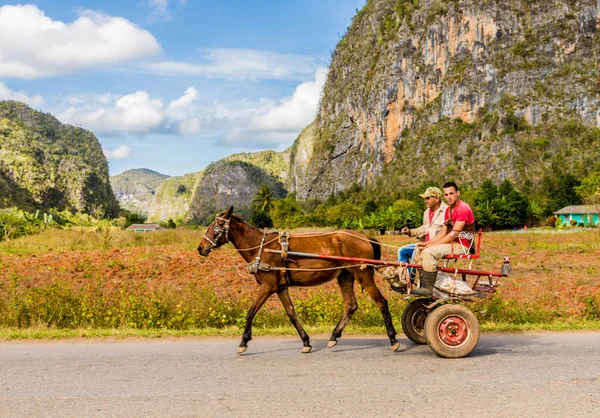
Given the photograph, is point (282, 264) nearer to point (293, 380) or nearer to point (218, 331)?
point (218, 331)

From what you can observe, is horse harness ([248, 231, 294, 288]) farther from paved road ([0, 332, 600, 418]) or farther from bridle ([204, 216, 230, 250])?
paved road ([0, 332, 600, 418])

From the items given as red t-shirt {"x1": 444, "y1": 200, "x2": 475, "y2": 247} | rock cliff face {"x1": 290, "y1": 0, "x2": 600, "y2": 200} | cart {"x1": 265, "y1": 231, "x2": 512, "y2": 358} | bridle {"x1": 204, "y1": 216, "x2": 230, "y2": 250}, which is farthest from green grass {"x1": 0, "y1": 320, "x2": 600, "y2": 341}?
rock cliff face {"x1": 290, "y1": 0, "x2": 600, "y2": 200}

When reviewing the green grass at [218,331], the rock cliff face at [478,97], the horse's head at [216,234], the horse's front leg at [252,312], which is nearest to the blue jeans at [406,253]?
the green grass at [218,331]

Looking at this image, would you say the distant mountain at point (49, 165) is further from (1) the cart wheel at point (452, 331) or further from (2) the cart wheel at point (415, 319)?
(1) the cart wheel at point (452, 331)

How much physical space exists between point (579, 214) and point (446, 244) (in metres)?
87.9

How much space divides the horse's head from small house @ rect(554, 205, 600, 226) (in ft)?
267

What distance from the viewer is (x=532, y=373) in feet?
19.4

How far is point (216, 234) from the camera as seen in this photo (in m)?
7.70

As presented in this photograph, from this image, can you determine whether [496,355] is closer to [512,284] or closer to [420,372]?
[420,372]

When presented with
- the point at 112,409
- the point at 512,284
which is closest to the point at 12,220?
the point at 512,284

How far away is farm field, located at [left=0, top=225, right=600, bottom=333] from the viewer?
9344 millimetres

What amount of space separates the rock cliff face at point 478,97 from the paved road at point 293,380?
126227 mm

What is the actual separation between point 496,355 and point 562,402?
2039mm

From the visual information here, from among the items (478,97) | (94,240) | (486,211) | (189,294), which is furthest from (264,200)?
(189,294)
